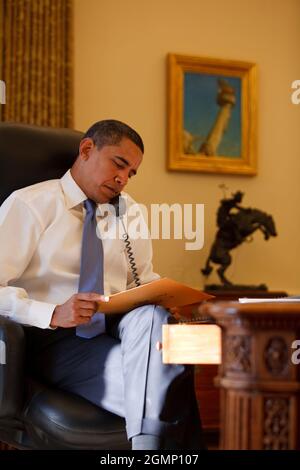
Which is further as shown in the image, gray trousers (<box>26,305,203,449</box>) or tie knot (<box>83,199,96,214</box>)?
tie knot (<box>83,199,96,214</box>)

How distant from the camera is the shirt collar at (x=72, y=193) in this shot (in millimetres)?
2297

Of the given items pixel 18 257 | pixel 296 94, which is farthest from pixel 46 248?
pixel 296 94

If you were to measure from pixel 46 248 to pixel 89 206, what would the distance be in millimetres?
204

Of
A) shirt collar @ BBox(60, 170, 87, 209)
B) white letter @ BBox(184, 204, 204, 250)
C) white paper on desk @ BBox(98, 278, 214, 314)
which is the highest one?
shirt collar @ BBox(60, 170, 87, 209)

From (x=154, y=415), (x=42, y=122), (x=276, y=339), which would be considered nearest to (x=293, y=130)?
(x=42, y=122)

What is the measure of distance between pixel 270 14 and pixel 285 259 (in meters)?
1.59

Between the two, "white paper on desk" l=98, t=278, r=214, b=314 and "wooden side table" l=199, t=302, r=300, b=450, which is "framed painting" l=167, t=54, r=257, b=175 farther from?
"wooden side table" l=199, t=302, r=300, b=450

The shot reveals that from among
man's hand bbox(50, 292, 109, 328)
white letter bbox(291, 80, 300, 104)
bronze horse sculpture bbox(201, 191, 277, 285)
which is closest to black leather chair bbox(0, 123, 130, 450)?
man's hand bbox(50, 292, 109, 328)

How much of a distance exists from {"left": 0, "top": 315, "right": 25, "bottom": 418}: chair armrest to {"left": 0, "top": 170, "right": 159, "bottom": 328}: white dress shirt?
0.13m

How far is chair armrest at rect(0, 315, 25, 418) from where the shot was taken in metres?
1.80

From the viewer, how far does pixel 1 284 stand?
2.06 m

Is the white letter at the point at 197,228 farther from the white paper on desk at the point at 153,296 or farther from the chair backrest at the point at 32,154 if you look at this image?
the white paper on desk at the point at 153,296

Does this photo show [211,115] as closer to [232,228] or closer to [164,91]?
[164,91]

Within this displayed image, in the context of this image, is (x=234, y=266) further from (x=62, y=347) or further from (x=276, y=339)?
(x=276, y=339)
